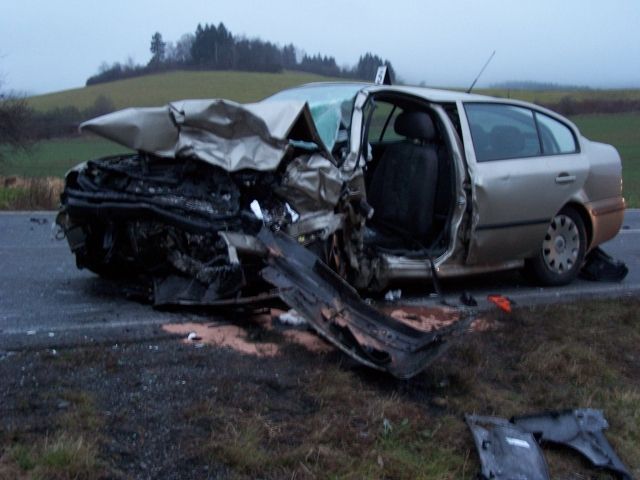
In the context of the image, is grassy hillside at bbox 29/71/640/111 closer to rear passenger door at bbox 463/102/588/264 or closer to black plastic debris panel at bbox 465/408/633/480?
rear passenger door at bbox 463/102/588/264

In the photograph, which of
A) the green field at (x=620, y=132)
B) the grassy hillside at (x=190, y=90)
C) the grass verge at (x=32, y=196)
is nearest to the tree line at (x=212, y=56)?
the grassy hillside at (x=190, y=90)

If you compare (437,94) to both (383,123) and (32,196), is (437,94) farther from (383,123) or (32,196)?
(32,196)

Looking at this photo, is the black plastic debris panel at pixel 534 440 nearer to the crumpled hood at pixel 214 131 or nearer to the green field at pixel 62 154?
the crumpled hood at pixel 214 131

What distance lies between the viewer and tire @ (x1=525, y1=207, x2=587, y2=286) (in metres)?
7.39

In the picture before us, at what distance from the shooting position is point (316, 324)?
15.8ft

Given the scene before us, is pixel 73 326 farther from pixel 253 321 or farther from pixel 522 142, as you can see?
pixel 522 142

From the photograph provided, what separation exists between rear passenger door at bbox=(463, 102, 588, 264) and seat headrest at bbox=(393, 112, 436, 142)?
0.94 ft

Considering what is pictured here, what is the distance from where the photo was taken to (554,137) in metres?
7.49

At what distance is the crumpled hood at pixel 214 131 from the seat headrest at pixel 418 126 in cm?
124

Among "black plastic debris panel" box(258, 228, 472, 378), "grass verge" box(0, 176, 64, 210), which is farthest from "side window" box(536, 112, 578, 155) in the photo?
"grass verge" box(0, 176, 64, 210)

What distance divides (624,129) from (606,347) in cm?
4297

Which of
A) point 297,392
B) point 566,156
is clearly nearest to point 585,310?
point 566,156

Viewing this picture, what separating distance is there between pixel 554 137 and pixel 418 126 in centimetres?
148

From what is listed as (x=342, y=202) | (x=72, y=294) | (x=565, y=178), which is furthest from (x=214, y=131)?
(x=565, y=178)
